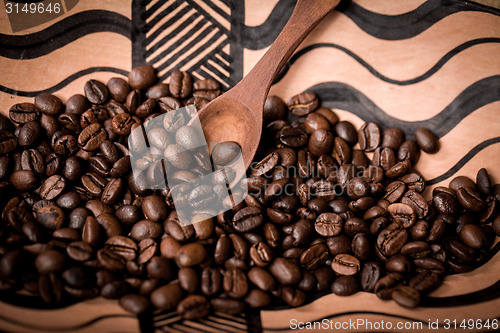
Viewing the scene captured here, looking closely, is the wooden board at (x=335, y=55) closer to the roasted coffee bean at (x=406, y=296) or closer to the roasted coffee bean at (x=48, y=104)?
the roasted coffee bean at (x=48, y=104)

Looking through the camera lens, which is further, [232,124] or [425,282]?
[232,124]

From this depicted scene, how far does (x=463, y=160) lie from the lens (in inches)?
77.9

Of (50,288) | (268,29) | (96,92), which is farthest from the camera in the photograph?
(268,29)

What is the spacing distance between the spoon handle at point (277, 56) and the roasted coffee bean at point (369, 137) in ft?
2.11

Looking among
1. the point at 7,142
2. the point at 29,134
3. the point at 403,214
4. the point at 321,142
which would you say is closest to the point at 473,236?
the point at 403,214

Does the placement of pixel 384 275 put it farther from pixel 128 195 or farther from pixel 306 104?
pixel 128 195

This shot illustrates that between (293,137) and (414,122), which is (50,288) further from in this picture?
(414,122)

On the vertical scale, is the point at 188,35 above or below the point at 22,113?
above

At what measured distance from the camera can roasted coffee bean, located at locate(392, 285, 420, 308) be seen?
1.46 metres

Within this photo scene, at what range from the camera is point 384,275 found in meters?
1.64

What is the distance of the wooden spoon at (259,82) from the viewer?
192 centimetres

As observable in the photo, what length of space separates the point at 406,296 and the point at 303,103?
1213 mm

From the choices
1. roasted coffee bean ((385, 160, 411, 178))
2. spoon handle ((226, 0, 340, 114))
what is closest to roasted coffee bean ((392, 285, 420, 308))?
roasted coffee bean ((385, 160, 411, 178))

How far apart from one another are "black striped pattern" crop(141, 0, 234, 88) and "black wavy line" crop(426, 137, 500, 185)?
1430 mm
